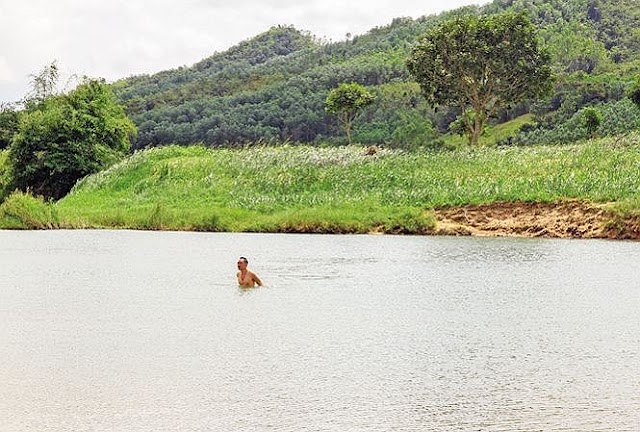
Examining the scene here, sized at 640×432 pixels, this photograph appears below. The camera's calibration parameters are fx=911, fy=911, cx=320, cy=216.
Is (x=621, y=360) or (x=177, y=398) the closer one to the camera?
(x=177, y=398)

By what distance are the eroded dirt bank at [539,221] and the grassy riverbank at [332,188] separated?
426 mm

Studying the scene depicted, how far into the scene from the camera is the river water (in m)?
9.84

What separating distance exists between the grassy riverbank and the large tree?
42.0 feet

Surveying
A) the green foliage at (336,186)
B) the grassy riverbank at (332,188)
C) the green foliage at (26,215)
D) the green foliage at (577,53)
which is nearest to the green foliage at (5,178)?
the green foliage at (336,186)

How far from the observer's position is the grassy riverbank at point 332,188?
31.9 m

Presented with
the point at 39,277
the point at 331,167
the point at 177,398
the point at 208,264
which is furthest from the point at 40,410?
the point at 331,167

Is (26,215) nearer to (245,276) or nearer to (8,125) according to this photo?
(245,276)

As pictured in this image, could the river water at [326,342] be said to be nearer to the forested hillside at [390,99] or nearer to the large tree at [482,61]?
the large tree at [482,61]

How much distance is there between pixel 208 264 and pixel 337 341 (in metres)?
9.95

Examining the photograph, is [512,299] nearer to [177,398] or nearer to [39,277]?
[177,398]

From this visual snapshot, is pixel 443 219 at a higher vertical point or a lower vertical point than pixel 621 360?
higher

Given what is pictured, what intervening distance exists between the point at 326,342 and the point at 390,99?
104 metres

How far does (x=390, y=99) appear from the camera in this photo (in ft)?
379

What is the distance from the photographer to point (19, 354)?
12844mm
